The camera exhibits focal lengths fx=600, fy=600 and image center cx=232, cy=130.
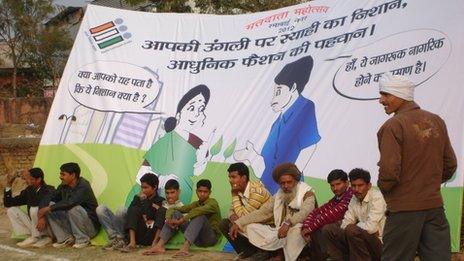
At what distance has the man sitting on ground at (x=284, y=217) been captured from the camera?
16.5 feet

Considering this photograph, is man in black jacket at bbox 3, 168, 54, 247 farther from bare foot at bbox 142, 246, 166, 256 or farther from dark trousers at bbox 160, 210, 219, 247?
dark trousers at bbox 160, 210, 219, 247

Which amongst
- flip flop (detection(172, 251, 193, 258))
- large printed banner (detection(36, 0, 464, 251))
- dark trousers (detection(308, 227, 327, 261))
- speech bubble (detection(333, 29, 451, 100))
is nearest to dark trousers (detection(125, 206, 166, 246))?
flip flop (detection(172, 251, 193, 258))

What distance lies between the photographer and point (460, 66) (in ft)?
17.5

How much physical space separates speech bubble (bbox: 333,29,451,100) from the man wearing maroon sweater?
1215 mm

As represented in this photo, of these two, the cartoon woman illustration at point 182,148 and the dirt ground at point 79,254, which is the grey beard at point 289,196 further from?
the cartoon woman illustration at point 182,148

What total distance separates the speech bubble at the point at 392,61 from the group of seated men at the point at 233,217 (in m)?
1.20

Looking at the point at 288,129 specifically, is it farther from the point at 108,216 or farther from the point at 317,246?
the point at 108,216

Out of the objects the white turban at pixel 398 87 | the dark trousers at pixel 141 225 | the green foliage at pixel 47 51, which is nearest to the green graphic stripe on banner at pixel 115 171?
the dark trousers at pixel 141 225

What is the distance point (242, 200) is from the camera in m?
5.64

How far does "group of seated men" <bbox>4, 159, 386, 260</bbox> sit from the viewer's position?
4668mm

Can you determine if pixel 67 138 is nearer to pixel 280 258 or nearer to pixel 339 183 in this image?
pixel 280 258

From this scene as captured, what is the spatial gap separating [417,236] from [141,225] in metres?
3.45

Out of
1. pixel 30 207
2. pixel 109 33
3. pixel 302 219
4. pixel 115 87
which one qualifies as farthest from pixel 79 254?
pixel 109 33

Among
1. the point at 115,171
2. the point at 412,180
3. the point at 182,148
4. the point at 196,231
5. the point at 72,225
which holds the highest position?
the point at 412,180
